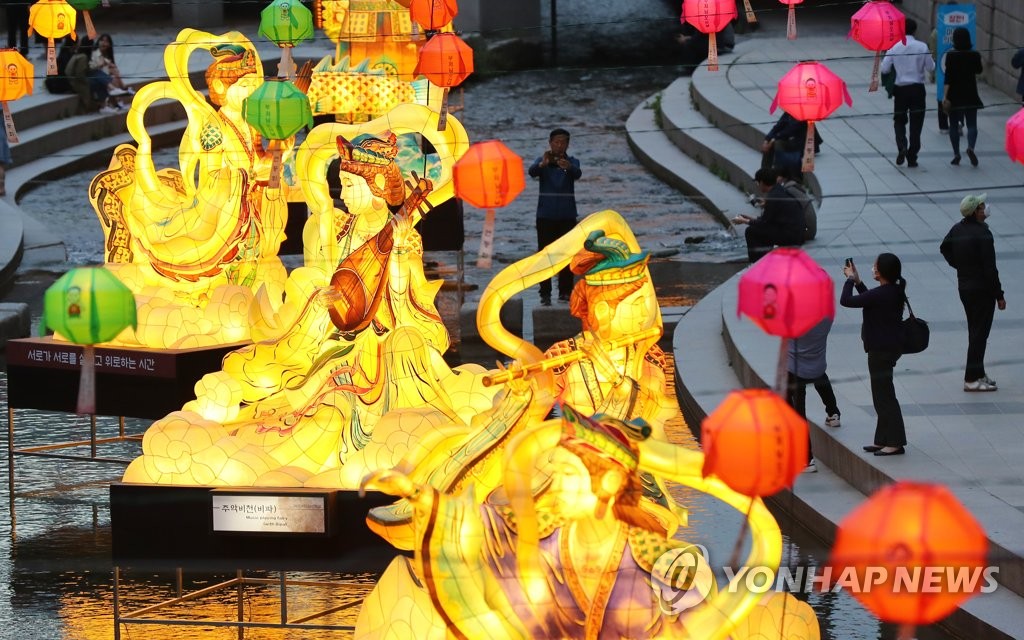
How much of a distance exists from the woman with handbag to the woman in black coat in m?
5.48

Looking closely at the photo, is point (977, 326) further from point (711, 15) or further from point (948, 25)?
point (948, 25)

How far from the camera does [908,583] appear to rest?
5.02 meters

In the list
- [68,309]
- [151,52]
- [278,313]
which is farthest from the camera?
[151,52]

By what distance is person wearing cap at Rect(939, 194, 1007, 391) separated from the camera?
9.95m

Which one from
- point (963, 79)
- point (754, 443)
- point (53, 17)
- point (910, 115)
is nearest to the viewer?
point (754, 443)

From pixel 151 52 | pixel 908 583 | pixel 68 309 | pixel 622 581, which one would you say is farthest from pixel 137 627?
pixel 151 52

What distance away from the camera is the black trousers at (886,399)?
9195mm

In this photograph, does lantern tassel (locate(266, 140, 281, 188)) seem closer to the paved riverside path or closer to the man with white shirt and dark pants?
the paved riverside path

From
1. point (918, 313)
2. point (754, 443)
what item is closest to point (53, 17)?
point (918, 313)

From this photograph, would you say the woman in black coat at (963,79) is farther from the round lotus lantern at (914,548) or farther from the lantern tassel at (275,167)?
the round lotus lantern at (914,548)

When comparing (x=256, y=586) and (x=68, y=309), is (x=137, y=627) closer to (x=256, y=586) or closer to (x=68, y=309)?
(x=256, y=586)

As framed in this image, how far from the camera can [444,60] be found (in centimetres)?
1241

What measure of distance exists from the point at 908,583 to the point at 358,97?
27.1 feet

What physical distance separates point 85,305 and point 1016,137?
17.1ft
